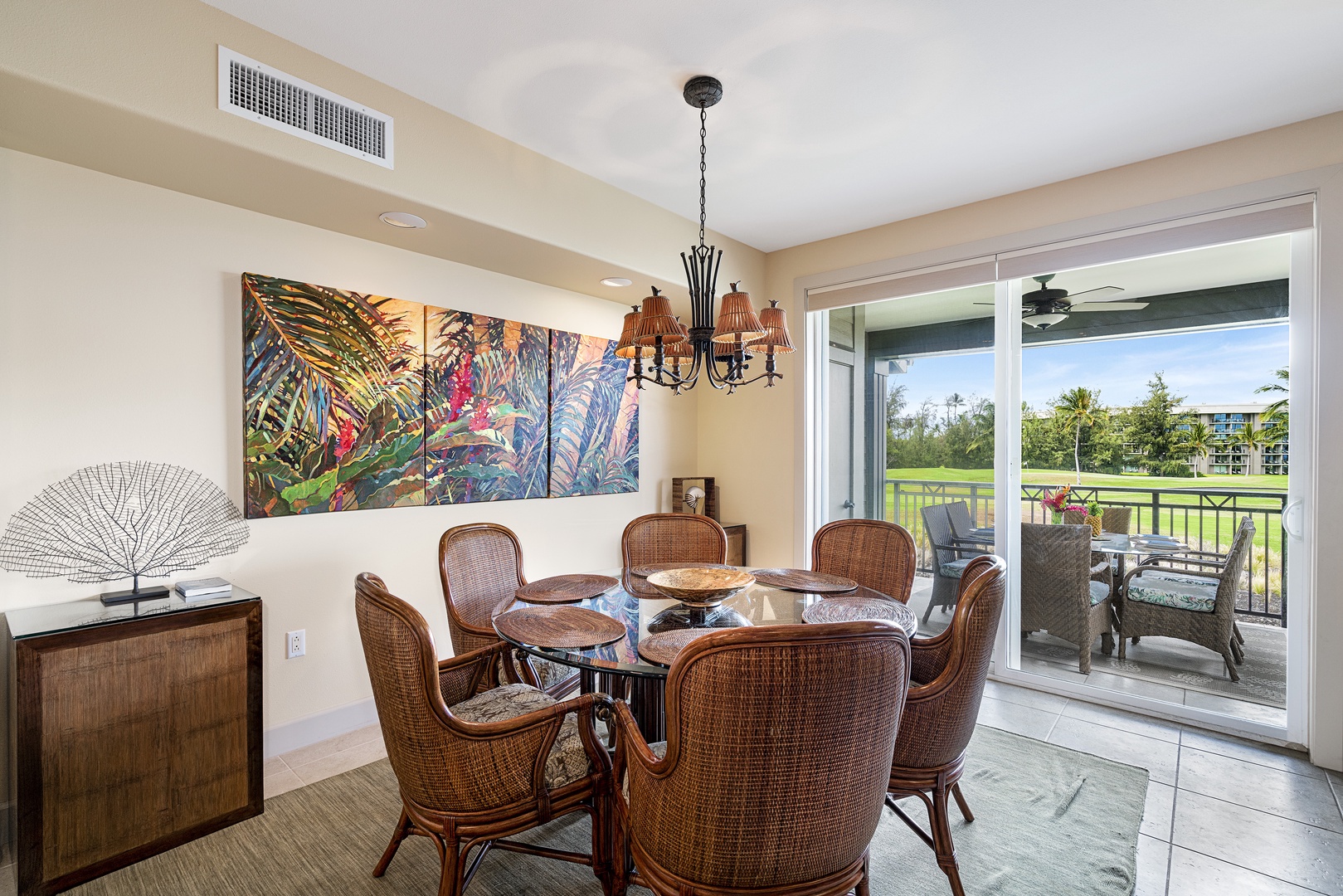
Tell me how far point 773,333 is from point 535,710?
1494 millimetres

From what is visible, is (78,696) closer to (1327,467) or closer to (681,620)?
(681,620)

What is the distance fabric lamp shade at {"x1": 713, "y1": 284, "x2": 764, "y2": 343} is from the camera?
7.02 feet

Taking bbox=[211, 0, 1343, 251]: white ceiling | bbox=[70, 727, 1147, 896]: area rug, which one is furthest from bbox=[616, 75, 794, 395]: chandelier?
bbox=[70, 727, 1147, 896]: area rug

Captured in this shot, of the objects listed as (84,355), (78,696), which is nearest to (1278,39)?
(84,355)

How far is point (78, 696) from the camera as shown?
186cm

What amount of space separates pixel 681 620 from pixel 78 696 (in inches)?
70.7

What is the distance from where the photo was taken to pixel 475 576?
268 centimetres

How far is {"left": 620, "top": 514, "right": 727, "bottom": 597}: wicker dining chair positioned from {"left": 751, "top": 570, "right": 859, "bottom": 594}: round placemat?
0.39 meters

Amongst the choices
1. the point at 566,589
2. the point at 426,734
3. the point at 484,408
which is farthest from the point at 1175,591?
the point at 484,408

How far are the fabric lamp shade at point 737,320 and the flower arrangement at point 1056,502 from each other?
7.21 ft

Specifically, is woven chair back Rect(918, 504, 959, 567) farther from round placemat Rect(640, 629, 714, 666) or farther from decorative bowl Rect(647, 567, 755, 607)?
round placemat Rect(640, 629, 714, 666)

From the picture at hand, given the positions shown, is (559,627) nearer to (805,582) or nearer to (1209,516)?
(805,582)

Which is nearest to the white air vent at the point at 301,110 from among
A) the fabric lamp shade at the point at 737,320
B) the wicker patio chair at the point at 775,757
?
the fabric lamp shade at the point at 737,320

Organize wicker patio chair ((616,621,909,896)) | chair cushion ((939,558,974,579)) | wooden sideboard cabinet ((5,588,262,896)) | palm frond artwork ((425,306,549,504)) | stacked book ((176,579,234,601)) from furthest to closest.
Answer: chair cushion ((939,558,974,579)), palm frond artwork ((425,306,549,504)), stacked book ((176,579,234,601)), wooden sideboard cabinet ((5,588,262,896)), wicker patio chair ((616,621,909,896))
